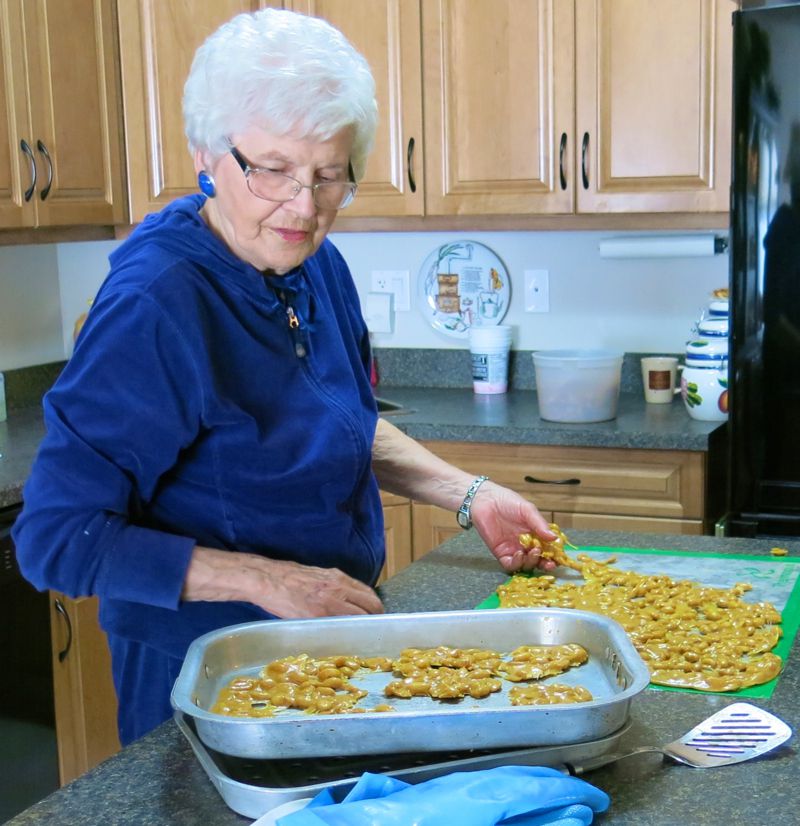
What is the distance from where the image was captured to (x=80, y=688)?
2.63 meters

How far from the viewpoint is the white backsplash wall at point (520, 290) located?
318 cm

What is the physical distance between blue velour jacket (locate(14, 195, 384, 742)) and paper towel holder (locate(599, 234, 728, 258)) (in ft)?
5.47

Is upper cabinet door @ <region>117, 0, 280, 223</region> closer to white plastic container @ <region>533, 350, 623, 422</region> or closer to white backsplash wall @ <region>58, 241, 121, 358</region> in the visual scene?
white backsplash wall @ <region>58, 241, 121, 358</region>

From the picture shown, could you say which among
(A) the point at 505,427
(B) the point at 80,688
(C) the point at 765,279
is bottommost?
(B) the point at 80,688

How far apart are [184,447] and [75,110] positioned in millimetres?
2036

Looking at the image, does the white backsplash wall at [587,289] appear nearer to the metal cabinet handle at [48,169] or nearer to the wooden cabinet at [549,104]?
the wooden cabinet at [549,104]

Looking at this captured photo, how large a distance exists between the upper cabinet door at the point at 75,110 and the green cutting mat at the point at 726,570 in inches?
74.8

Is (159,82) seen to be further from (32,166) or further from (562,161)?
(562,161)

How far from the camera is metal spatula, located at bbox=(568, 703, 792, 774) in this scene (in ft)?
3.42

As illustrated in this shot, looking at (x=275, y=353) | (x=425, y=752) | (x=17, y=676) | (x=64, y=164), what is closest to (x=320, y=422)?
(x=275, y=353)

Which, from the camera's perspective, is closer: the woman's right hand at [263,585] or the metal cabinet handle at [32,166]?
the woman's right hand at [263,585]

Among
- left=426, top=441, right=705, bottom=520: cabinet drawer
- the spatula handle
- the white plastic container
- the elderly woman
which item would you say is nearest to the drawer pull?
left=426, top=441, right=705, bottom=520: cabinet drawer

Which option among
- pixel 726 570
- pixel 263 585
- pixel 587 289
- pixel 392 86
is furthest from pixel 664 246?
pixel 263 585

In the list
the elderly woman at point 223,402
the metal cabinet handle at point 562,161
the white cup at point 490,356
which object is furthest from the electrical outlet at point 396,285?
the elderly woman at point 223,402
